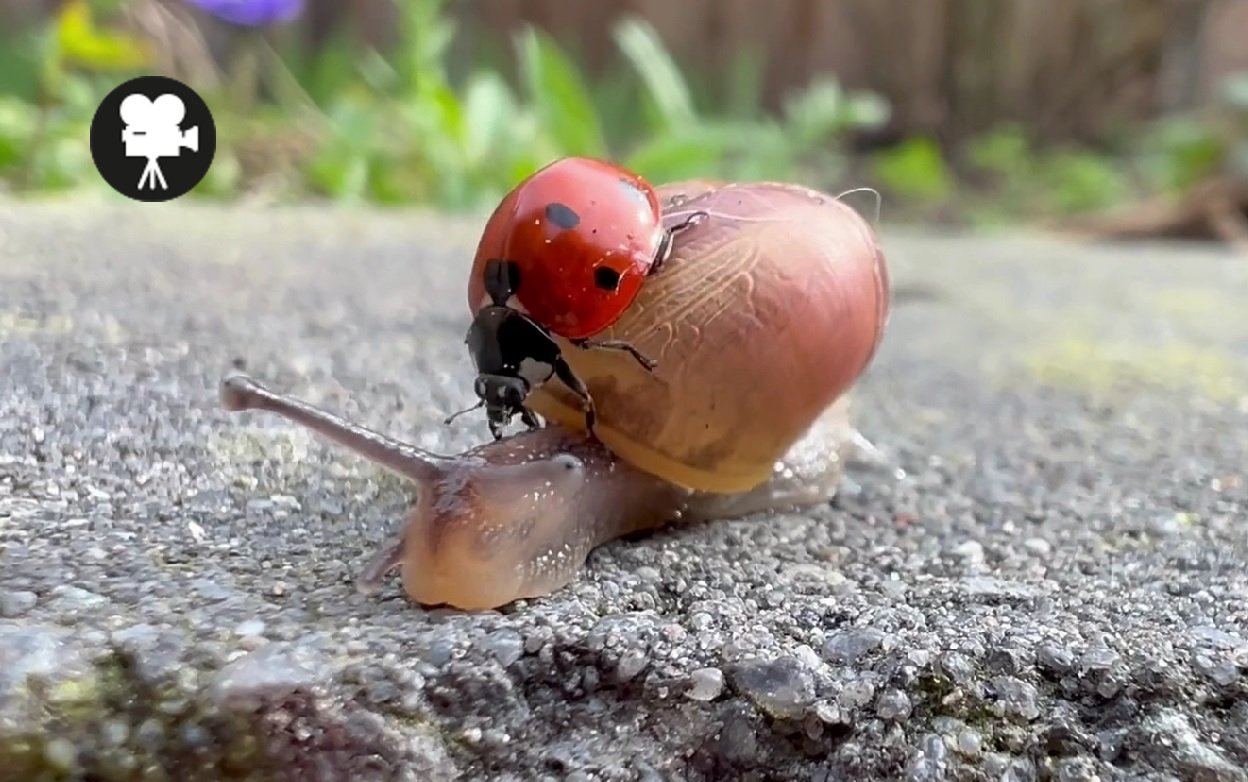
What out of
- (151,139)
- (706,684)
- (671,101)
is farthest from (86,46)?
(706,684)

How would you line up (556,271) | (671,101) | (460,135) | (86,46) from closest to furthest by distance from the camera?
(556,271) → (86,46) → (460,135) → (671,101)

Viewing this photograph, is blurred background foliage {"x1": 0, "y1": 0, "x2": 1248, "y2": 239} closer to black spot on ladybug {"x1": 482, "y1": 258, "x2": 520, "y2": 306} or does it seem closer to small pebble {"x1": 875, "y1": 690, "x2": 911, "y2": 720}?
black spot on ladybug {"x1": 482, "y1": 258, "x2": 520, "y2": 306}

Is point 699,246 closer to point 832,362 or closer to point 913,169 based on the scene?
point 832,362

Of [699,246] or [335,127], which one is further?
[335,127]

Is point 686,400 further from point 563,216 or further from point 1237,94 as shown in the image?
point 1237,94

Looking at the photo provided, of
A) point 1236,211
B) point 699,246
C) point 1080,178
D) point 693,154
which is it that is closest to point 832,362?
point 699,246

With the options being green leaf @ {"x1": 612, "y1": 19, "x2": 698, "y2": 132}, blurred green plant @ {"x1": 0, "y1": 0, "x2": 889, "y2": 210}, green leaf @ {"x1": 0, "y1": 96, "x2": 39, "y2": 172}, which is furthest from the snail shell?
green leaf @ {"x1": 612, "y1": 19, "x2": 698, "y2": 132}
